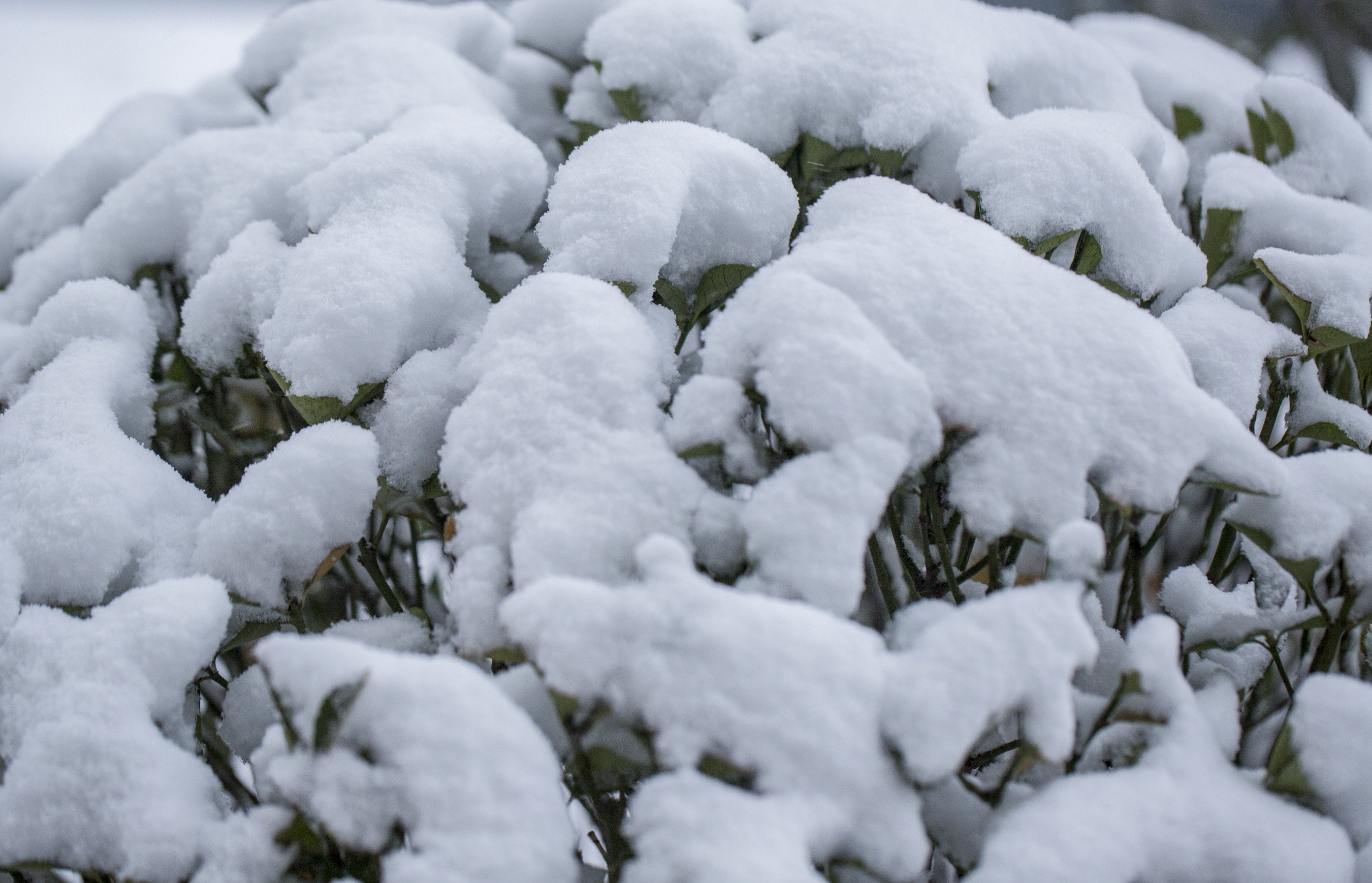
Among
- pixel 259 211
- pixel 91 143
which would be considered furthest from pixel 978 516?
pixel 91 143

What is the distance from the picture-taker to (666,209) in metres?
0.62

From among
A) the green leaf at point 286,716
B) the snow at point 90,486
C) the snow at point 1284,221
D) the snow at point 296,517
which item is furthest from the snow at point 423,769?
the snow at point 1284,221

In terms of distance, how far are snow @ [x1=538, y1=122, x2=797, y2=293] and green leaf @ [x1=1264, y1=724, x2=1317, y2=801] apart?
1.44ft

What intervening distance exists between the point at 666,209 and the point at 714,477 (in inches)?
7.6

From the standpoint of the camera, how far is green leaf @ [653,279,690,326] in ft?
2.18

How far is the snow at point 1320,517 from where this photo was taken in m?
0.54

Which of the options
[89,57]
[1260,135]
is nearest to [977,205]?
[1260,135]

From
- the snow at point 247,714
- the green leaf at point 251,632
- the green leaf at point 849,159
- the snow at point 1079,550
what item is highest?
the green leaf at point 849,159

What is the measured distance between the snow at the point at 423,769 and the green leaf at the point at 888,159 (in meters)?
0.51

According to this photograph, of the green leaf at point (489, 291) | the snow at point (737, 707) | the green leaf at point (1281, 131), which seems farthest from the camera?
the green leaf at point (1281, 131)

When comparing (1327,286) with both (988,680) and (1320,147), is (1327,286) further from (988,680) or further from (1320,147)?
(988,680)

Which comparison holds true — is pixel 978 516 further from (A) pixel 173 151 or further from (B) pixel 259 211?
(A) pixel 173 151

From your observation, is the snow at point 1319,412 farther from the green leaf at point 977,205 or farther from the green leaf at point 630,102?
the green leaf at point 630,102

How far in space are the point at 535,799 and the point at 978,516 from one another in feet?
0.93
